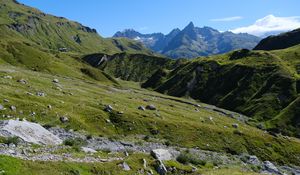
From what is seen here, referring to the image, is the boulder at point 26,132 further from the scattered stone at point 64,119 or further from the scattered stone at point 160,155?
the scattered stone at point 64,119

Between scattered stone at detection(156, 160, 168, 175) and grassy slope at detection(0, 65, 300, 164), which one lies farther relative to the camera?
grassy slope at detection(0, 65, 300, 164)

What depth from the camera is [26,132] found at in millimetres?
45188

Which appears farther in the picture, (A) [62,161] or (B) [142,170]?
(B) [142,170]

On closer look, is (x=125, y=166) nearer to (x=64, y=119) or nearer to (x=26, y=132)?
(x=26, y=132)

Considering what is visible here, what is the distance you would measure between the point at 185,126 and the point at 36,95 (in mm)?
35551

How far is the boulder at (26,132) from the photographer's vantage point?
42.3 m

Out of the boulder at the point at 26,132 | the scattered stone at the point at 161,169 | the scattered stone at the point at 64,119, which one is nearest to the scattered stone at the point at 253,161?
the scattered stone at the point at 64,119

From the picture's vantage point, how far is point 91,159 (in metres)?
38.7

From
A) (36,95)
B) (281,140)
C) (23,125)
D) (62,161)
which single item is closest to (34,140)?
(23,125)

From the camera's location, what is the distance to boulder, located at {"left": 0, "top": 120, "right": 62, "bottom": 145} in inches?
1666

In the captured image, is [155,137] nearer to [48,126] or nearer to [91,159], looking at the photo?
[48,126]

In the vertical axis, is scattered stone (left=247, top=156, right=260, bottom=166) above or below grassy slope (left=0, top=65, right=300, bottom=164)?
below

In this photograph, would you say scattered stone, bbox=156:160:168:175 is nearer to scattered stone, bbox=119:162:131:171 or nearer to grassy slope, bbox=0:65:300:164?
scattered stone, bbox=119:162:131:171

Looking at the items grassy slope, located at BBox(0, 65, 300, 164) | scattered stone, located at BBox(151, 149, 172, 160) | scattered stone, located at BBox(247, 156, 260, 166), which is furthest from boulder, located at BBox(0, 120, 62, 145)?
scattered stone, located at BBox(247, 156, 260, 166)
